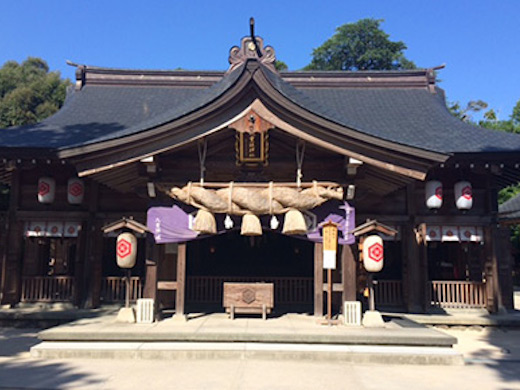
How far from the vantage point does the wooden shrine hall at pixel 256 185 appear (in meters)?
8.49

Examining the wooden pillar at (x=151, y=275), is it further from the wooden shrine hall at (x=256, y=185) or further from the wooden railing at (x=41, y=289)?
the wooden railing at (x=41, y=289)

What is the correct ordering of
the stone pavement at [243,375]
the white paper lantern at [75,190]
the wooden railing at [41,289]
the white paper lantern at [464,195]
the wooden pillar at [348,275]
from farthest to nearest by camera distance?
the wooden railing at [41,289]
the white paper lantern at [75,190]
the white paper lantern at [464,195]
the wooden pillar at [348,275]
the stone pavement at [243,375]

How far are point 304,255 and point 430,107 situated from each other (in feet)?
23.8

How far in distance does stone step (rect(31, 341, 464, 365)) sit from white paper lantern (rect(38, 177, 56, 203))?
204 inches

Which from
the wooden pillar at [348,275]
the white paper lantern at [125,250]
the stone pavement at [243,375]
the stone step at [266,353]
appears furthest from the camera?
the wooden pillar at [348,275]

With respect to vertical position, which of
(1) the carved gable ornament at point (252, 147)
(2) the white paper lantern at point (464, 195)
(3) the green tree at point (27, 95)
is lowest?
(2) the white paper lantern at point (464, 195)

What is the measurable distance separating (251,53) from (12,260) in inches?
358

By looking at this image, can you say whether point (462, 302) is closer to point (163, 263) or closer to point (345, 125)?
point (345, 125)

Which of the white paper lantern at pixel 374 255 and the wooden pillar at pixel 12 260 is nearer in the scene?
the white paper lantern at pixel 374 255

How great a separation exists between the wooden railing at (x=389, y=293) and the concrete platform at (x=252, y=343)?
360 cm

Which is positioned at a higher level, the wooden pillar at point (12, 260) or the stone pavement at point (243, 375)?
the wooden pillar at point (12, 260)

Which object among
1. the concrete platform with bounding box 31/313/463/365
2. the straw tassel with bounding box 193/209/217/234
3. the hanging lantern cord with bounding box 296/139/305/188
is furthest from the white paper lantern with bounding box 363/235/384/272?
the straw tassel with bounding box 193/209/217/234

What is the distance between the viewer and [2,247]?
11992 mm

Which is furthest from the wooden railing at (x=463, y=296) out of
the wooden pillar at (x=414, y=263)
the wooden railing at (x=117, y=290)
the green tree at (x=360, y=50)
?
the green tree at (x=360, y=50)
